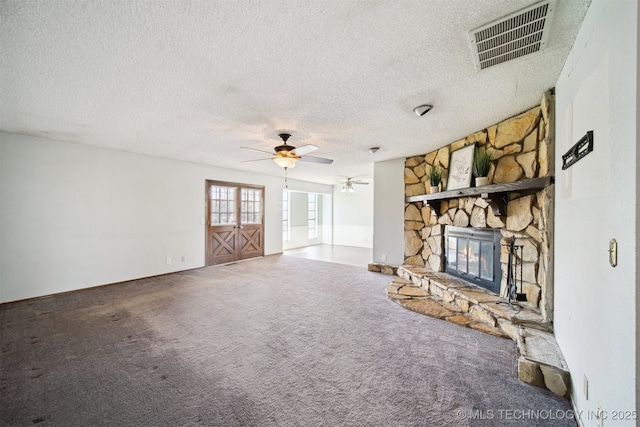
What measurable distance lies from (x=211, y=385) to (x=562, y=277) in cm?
295

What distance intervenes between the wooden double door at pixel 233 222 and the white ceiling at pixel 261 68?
112 inches

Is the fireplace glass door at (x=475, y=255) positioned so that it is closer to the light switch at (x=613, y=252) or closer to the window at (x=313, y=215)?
the light switch at (x=613, y=252)

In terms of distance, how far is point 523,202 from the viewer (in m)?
2.82

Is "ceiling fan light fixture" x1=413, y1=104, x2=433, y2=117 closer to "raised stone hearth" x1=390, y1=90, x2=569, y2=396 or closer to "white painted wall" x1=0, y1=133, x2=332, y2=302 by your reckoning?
"raised stone hearth" x1=390, y1=90, x2=569, y2=396

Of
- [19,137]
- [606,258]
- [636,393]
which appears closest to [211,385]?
[636,393]

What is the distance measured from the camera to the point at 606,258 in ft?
3.87

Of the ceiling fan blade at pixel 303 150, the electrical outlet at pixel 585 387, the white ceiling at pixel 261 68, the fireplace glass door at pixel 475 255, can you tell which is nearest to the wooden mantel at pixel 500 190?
the fireplace glass door at pixel 475 255

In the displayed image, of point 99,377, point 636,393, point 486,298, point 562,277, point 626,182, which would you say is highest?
point 626,182

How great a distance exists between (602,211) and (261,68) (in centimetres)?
235

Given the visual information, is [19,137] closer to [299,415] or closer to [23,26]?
[23,26]

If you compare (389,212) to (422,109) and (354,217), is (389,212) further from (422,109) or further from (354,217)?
(354,217)

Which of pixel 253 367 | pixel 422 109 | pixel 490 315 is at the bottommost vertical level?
pixel 253 367

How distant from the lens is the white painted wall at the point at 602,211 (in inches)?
37.5

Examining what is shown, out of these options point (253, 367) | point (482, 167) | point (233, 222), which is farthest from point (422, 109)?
point (233, 222)
